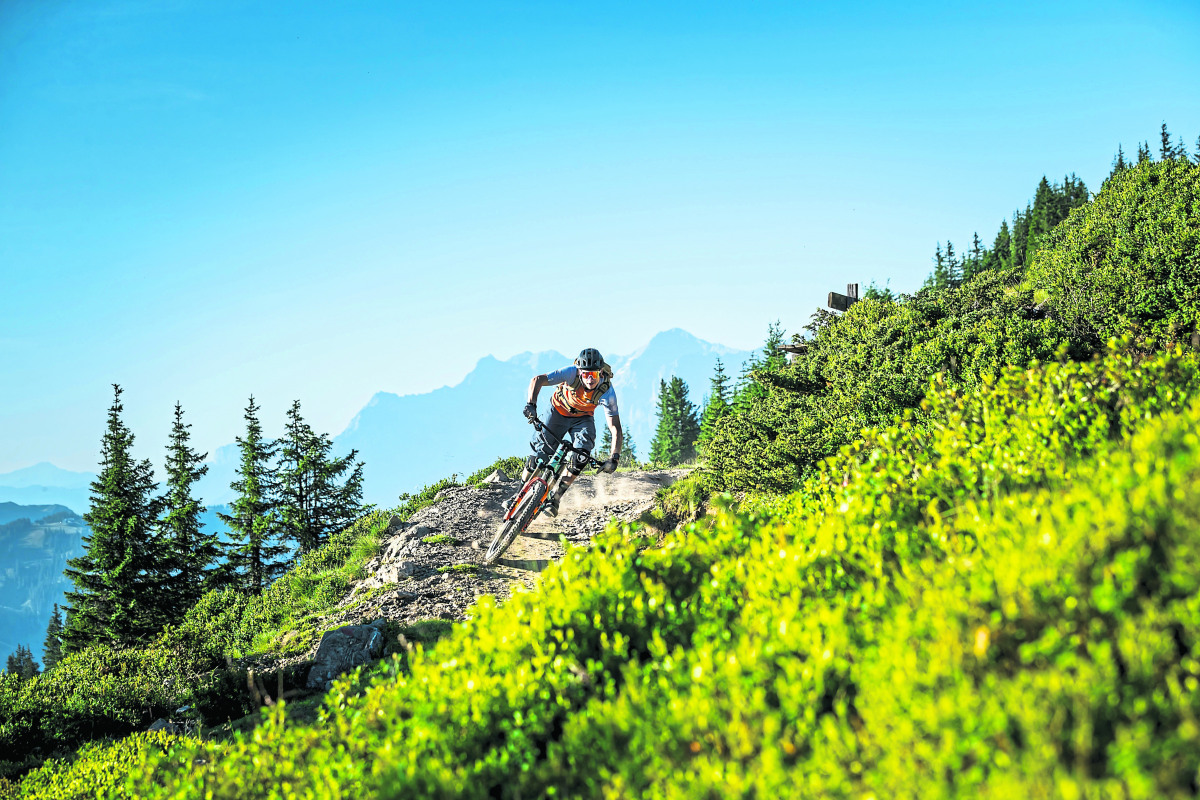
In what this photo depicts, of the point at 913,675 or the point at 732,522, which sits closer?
the point at 913,675

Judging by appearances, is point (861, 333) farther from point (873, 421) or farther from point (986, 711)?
point (986, 711)

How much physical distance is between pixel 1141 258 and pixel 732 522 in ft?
60.8

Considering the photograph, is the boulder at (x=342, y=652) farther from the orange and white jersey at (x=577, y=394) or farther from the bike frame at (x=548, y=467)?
the orange and white jersey at (x=577, y=394)

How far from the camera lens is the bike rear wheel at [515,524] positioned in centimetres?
1185

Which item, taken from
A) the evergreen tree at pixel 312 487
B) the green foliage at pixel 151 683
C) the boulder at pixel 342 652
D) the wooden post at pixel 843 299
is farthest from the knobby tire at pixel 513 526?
the evergreen tree at pixel 312 487

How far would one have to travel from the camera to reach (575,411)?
11852 mm

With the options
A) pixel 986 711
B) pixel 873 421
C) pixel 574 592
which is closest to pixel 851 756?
pixel 986 711

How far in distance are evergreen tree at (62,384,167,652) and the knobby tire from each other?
74.0ft

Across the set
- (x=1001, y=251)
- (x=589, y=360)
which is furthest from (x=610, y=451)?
(x=1001, y=251)

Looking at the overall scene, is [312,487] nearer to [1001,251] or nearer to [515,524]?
[515,524]

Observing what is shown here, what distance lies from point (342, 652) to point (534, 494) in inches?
174

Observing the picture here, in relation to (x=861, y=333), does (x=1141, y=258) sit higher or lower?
higher

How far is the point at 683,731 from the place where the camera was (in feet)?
9.16

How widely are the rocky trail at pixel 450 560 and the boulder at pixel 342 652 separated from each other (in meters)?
0.01
